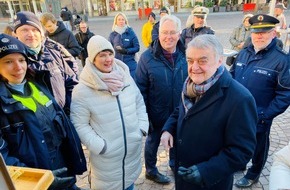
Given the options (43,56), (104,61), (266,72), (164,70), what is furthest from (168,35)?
(43,56)

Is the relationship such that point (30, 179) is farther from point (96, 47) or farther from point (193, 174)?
point (96, 47)

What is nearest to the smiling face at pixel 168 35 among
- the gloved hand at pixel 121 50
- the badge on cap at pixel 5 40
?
the badge on cap at pixel 5 40

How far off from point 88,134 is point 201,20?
342 centimetres

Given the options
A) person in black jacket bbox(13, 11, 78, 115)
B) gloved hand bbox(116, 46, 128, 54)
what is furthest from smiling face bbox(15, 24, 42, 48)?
gloved hand bbox(116, 46, 128, 54)

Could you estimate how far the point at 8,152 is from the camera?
1778mm

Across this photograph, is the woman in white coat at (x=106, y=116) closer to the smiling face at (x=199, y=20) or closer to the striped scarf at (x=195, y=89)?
the striped scarf at (x=195, y=89)

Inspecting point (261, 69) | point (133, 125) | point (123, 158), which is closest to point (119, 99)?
point (133, 125)

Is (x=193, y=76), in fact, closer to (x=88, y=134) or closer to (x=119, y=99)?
(x=119, y=99)

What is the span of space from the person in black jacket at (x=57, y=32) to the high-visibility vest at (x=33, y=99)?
9.15 feet

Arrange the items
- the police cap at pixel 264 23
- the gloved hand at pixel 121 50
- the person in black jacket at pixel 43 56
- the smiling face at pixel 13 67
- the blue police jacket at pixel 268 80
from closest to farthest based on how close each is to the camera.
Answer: the smiling face at pixel 13 67, the person in black jacket at pixel 43 56, the blue police jacket at pixel 268 80, the police cap at pixel 264 23, the gloved hand at pixel 121 50

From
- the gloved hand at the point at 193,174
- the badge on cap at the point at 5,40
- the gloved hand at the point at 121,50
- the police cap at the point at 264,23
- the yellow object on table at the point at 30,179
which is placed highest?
the badge on cap at the point at 5,40

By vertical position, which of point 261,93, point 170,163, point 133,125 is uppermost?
point 261,93

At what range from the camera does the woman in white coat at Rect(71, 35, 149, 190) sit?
225 centimetres

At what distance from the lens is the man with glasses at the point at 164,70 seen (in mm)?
2719
